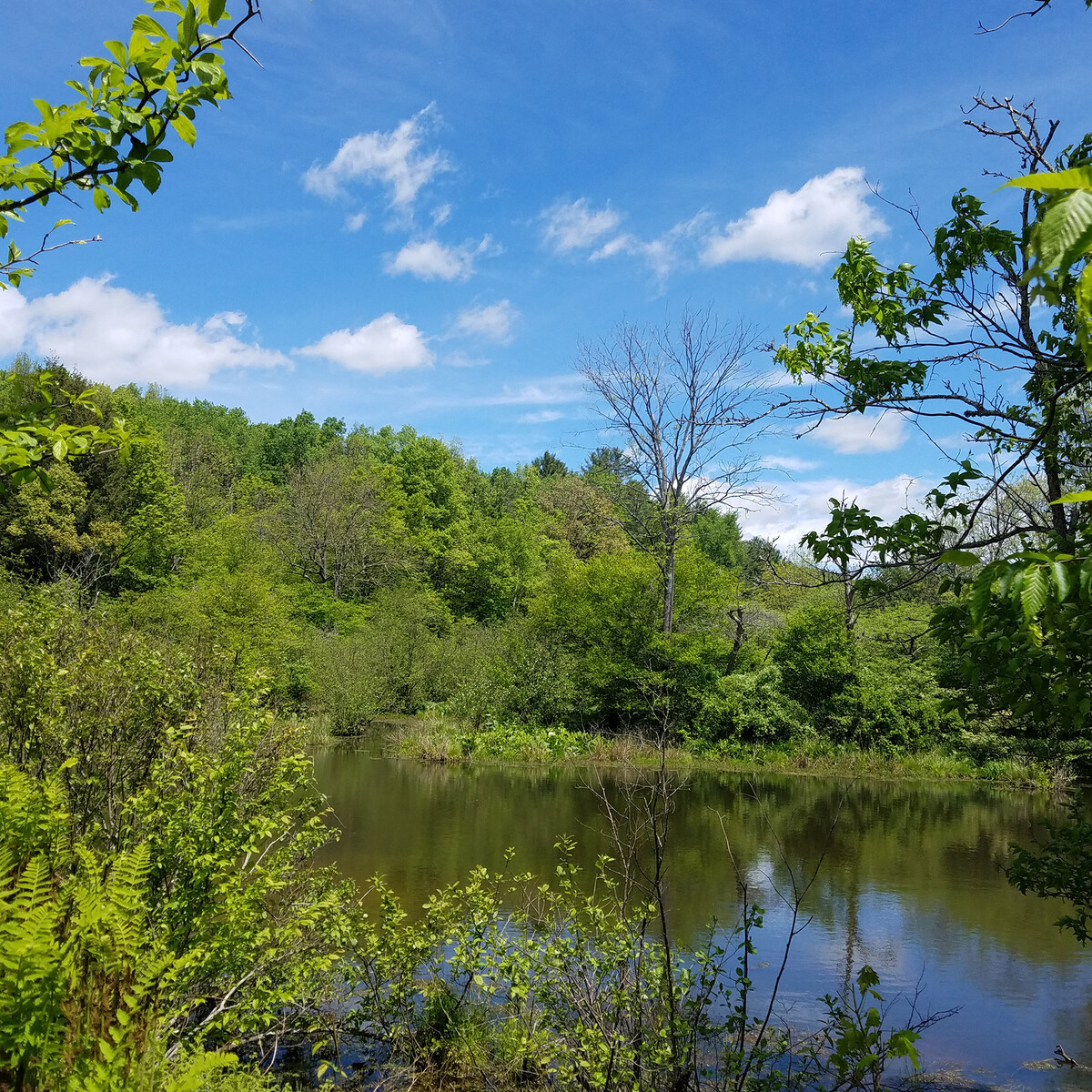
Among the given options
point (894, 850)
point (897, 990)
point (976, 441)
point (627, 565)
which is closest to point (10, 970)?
point (976, 441)

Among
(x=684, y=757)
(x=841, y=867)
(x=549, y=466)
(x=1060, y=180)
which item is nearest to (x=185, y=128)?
(x=1060, y=180)

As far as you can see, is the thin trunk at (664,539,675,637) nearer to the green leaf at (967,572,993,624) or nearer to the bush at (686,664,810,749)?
the bush at (686,664,810,749)

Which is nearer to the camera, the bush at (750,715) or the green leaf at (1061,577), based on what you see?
the green leaf at (1061,577)

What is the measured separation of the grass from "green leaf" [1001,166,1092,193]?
63.3 ft

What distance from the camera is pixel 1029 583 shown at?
1576mm

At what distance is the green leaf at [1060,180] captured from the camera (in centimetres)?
92

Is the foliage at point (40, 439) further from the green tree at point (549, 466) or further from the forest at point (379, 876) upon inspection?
the green tree at point (549, 466)

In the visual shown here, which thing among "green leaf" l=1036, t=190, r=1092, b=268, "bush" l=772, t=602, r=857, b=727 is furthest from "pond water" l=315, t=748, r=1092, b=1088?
"bush" l=772, t=602, r=857, b=727

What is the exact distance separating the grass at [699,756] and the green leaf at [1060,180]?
1931 centimetres

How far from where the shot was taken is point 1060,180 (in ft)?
3.12

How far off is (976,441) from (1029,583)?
3730mm

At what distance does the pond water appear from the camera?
625 centimetres

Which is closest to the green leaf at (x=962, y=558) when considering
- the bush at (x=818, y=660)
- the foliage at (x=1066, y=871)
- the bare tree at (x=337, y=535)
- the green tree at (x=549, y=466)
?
the foliage at (x=1066, y=871)

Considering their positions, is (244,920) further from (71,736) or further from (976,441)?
(976,441)
